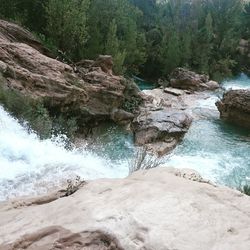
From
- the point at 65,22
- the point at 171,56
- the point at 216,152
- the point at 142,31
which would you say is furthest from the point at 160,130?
the point at 142,31

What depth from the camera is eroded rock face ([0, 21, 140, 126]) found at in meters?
12.7

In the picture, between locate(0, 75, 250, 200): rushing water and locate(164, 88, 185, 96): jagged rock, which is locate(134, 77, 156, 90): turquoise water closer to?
locate(164, 88, 185, 96): jagged rock

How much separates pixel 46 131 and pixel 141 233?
8414 millimetres

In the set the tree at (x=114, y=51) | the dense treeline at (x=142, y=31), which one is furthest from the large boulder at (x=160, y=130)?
the tree at (x=114, y=51)

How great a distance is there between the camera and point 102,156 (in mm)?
11992

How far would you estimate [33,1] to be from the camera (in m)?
23.3

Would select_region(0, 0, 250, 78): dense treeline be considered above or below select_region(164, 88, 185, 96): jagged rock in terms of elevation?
above

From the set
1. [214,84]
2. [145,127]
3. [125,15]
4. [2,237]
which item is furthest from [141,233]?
[125,15]

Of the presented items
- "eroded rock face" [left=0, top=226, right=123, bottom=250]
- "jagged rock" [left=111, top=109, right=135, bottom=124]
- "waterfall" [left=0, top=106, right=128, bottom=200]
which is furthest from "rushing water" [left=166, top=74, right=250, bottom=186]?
"eroded rock face" [left=0, top=226, right=123, bottom=250]

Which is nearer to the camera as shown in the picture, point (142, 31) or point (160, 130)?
point (160, 130)

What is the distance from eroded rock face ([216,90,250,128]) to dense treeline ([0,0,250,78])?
7338 millimetres

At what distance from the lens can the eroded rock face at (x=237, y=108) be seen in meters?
19.6

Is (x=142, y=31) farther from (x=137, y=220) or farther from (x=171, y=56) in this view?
(x=137, y=220)

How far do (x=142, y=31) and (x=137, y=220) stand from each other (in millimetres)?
39546
